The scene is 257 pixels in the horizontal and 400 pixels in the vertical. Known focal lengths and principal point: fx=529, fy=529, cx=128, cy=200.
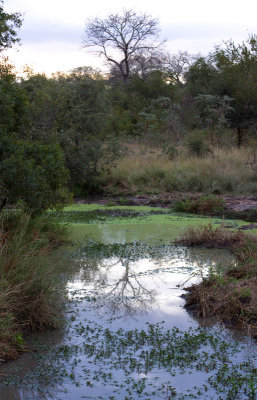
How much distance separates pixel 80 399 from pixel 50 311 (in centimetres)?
150

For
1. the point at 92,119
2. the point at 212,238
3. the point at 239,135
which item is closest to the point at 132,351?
the point at 212,238

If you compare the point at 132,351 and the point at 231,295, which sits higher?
the point at 231,295

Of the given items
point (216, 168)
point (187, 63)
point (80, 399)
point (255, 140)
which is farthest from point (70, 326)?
point (187, 63)

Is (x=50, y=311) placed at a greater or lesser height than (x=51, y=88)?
lesser

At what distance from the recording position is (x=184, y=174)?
1775cm

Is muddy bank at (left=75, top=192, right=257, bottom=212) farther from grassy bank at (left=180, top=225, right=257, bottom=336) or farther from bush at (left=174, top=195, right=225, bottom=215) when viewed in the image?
grassy bank at (left=180, top=225, right=257, bottom=336)

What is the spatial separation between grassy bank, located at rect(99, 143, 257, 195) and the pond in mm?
9734

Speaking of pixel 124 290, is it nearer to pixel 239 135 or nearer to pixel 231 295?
pixel 231 295

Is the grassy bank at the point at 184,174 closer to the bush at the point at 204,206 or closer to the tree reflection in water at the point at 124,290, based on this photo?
the bush at the point at 204,206

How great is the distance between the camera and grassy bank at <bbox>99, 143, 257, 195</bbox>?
17.1 metres

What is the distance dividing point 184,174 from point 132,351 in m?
13.2

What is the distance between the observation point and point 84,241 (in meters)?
10.1

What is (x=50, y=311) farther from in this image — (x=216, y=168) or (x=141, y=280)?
(x=216, y=168)

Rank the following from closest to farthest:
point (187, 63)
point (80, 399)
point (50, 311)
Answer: point (80, 399) → point (50, 311) → point (187, 63)
